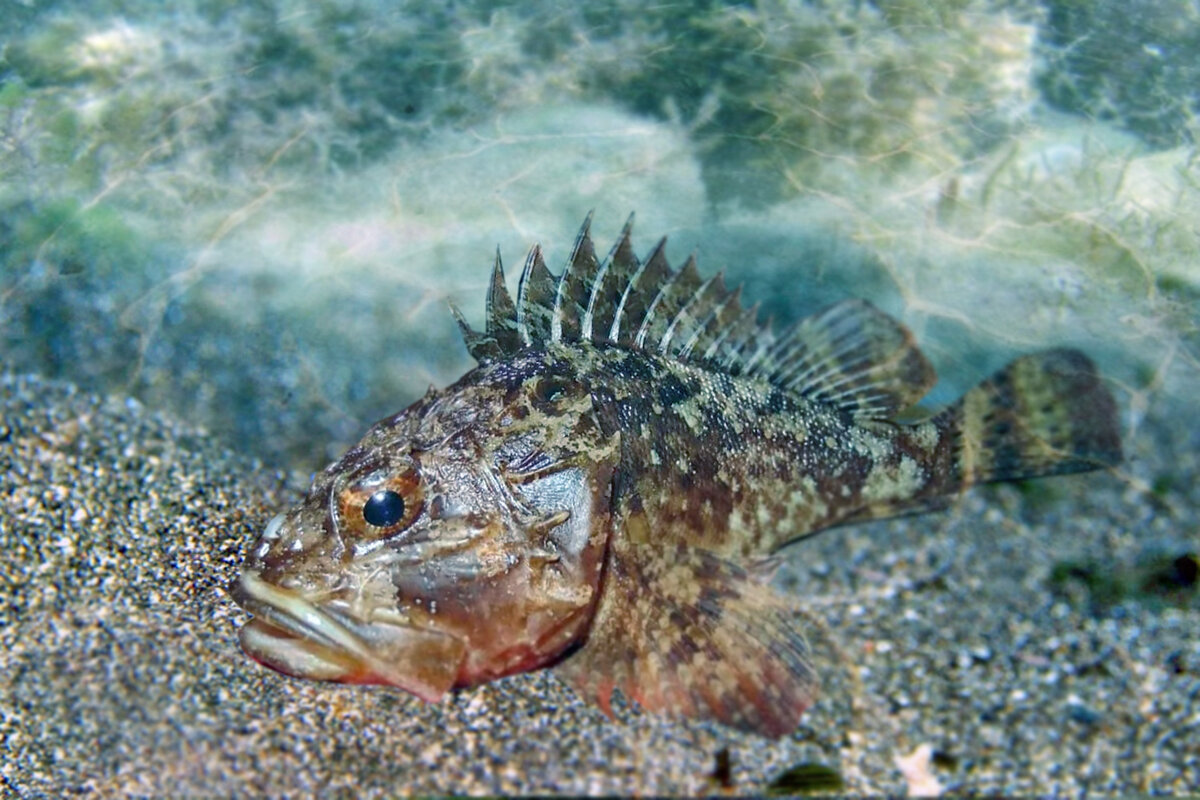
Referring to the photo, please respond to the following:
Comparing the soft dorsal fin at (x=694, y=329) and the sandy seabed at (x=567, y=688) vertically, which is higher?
the soft dorsal fin at (x=694, y=329)

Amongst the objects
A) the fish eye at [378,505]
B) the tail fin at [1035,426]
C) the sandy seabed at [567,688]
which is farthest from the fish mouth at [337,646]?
the tail fin at [1035,426]

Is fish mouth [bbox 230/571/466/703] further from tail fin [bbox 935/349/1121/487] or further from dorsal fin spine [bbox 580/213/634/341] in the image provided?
tail fin [bbox 935/349/1121/487]

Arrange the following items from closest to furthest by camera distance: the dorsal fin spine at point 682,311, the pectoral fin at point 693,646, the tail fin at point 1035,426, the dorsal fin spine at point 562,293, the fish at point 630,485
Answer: the fish at point 630,485, the pectoral fin at point 693,646, the dorsal fin spine at point 562,293, the dorsal fin spine at point 682,311, the tail fin at point 1035,426

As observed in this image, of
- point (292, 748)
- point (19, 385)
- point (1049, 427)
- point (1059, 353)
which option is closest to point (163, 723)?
point (292, 748)

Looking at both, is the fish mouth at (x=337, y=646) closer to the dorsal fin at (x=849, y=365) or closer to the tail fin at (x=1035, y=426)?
the dorsal fin at (x=849, y=365)

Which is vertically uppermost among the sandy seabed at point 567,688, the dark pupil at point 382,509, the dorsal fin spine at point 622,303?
the dorsal fin spine at point 622,303

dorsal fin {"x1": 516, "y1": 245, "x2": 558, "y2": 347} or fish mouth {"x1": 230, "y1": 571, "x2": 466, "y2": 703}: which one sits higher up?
dorsal fin {"x1": 516, "y1": 245, "x2": 558, "y2": 347}

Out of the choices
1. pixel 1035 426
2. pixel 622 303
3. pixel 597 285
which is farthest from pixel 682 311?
pixel 1035 426

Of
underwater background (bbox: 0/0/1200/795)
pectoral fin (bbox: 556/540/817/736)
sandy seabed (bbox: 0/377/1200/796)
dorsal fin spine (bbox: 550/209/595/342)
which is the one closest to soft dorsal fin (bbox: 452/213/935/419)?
dorsal fin spine (bbox: 550/209/595/342)
